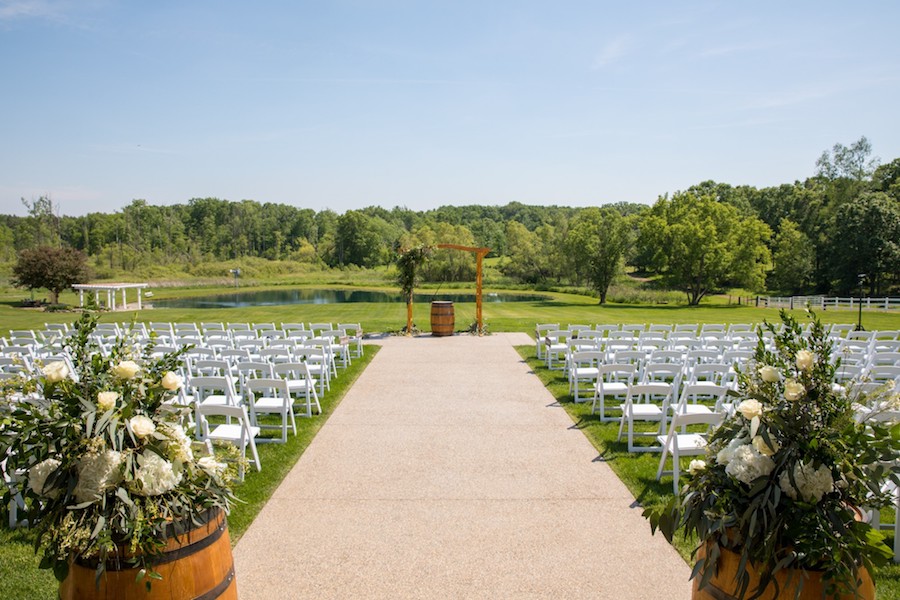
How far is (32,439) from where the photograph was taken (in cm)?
305

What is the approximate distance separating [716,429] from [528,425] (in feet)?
20.4

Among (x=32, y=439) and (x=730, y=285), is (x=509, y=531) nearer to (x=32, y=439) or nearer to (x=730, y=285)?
(x=32, y=439)

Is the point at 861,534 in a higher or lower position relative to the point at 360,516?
higher

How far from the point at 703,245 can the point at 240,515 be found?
158 feet

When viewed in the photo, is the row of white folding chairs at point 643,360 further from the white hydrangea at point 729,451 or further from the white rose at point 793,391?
the white rose at point 793,391

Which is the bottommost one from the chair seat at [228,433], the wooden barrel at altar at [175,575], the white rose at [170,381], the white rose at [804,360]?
the chair seat at [228,433]

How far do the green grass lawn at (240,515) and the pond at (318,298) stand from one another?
3947cm

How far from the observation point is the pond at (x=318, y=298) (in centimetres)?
4916

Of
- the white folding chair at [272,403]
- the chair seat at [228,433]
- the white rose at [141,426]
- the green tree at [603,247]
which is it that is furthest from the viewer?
the green tree at [603,247]

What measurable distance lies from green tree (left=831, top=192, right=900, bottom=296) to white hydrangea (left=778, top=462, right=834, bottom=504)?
56.4 meters

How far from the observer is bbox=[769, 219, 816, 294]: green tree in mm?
56500

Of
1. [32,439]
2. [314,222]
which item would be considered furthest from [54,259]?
[314,222]

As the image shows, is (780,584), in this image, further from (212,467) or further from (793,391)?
(212,467)

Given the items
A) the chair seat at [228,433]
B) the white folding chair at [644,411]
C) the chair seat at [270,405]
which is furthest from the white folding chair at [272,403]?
the white folding chair at [644,411]
